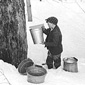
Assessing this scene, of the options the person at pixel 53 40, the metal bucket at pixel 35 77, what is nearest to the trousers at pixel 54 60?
the person at pixel 53 40

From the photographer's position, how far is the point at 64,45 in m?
10.3

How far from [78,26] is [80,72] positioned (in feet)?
23.4

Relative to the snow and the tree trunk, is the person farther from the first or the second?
the tree trunk

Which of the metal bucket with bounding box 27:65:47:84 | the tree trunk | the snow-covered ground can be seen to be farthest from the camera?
the snow-covered ground

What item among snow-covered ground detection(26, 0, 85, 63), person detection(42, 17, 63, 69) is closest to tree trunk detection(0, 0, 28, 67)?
person detection(42, 17, 63, 69)

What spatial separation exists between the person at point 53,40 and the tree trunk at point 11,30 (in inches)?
27.6

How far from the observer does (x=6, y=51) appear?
570cm

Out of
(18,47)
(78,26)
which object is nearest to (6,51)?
(18,47)

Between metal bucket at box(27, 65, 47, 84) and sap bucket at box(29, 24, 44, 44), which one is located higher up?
sap bucket at box(29, 24, 44, 44)

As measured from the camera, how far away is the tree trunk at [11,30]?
5500 millimetres

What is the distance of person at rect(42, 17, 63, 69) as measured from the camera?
5988 mm

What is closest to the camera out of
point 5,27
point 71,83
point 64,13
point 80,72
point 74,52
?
point 71,83

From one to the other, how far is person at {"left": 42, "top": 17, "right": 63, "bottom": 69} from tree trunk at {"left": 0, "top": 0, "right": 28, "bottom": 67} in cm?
70

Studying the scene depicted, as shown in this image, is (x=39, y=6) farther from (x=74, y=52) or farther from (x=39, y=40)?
(x=39, y=40)
